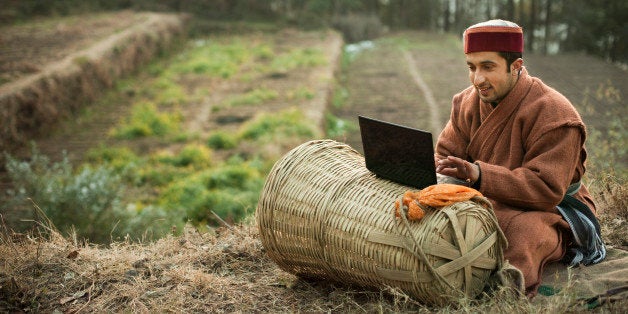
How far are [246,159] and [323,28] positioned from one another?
1273cm

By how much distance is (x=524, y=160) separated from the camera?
3.25 m

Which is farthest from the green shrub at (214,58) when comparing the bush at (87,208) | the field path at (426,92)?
the bush at (87,208)

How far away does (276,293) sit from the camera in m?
3.60

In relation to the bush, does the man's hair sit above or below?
above

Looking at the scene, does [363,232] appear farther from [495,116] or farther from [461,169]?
[495,116]

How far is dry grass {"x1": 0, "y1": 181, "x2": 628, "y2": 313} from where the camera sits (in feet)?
10.7

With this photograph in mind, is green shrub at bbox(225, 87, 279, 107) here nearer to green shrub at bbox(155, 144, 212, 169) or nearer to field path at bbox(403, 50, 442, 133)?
green shrub at bbox(155, 144, 212, 169)

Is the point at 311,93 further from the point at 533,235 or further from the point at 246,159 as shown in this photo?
the point at 533,235

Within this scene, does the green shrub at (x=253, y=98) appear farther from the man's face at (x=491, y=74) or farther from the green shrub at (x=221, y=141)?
the man's face at (x=491, y=74)

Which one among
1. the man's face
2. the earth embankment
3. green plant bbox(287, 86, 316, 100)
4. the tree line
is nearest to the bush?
the earth embankment

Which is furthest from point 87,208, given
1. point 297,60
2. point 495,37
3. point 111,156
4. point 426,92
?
point 297,60

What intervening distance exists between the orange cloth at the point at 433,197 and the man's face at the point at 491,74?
2.09 feet

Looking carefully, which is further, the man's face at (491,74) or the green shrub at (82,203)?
the green shrub at (82,203)

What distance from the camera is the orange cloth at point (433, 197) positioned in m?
2.90
